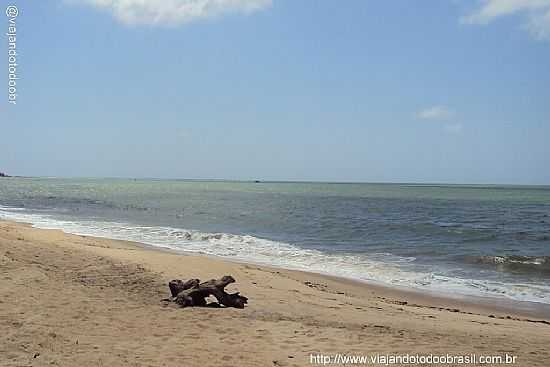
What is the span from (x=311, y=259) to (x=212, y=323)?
11037 mm

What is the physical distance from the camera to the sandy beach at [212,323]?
6086mm

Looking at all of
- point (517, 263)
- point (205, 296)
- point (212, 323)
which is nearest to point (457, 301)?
point (205, 296)

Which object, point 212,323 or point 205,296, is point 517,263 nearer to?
point 205,296

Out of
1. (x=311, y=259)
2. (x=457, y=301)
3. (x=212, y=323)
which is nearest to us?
(x=212, y=323)

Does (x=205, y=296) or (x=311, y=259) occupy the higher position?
(x=205, y=296)

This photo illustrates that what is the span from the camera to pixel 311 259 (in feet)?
60.3

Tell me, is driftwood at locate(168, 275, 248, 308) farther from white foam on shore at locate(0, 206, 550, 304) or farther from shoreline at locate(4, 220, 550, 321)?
white foam on shore at locate(0, 206, 550, 304)

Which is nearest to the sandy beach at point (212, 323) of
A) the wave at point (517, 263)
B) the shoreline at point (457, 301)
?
the shoreline at point (457, 301)

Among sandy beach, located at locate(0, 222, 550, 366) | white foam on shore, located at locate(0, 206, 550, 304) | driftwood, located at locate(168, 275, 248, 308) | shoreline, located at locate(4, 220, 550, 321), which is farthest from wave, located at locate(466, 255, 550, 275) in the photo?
driftwood, located at locate(168, 275, 248, 308)

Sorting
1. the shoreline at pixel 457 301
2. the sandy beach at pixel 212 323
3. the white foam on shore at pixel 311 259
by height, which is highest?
the sandy beach at pixel 212 323

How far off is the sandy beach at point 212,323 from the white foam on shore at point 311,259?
2.10m

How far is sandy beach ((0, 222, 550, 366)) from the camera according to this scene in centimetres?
609

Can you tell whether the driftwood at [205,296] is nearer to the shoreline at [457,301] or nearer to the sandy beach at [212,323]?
the sandy beach at [212,323]

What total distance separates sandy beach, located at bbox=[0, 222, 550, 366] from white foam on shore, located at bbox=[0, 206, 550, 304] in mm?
2098
